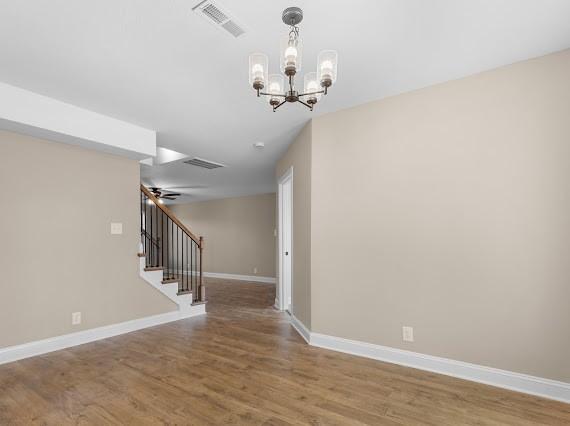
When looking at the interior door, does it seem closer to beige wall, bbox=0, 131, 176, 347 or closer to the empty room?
the empty room

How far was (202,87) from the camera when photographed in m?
2.70

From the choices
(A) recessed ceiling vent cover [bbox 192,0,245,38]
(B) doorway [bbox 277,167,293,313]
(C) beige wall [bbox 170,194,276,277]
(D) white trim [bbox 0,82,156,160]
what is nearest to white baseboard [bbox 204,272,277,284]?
(C) beige wall [bbox 170,194,276,277]

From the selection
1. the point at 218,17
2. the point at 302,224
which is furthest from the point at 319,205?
the point at 218,17

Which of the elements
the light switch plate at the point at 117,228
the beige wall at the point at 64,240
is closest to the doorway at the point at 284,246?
the beige wall at the point at 64,240

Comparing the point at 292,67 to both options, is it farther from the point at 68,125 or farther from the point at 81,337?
the point at 81,337

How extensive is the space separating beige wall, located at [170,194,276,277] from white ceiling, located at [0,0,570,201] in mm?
5277

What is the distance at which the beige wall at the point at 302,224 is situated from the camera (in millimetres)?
3480

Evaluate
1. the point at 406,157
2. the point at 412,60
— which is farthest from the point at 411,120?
the point at 412,60

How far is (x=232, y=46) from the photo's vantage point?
6.94 feet

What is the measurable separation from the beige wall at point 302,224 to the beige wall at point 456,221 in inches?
7.3

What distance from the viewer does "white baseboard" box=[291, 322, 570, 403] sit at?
2176 mm

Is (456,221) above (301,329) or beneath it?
above

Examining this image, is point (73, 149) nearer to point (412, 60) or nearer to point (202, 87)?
point (202, 87)

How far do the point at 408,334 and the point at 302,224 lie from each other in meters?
1.69
